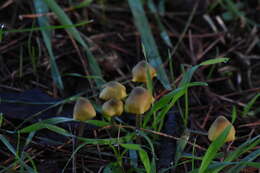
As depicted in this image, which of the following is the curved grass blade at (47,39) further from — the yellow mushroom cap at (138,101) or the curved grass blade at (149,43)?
the yellow mushroom cap at (138,101)

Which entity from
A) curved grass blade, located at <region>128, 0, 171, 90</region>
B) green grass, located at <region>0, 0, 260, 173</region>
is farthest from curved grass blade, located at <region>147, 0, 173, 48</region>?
curved grass blade, located at <region>128, 0, 171, 90</region>

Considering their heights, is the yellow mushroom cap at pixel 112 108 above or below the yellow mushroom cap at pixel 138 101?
below

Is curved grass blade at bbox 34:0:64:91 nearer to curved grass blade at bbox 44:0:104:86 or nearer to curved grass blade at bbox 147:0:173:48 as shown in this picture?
curved grass blade at bbox 44:0:104:86

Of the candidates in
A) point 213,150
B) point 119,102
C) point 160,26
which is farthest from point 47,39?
point 213,150

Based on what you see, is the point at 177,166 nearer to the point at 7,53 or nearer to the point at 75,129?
the point at 75,129

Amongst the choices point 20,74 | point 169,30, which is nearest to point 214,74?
point 169,30

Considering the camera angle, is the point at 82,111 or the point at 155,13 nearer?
the point at 82,111

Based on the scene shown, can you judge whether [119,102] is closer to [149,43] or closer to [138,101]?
[138,101]

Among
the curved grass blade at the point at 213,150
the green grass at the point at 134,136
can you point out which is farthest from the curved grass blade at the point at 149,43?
the curved grass blade at the point at 213,150
